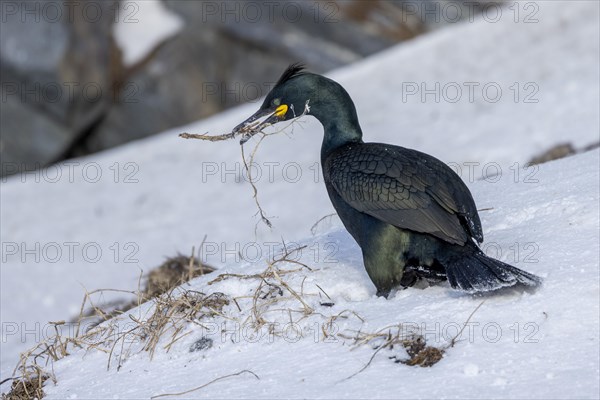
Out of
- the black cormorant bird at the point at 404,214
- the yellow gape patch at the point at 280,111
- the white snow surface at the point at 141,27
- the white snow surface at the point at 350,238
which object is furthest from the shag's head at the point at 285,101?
the white snow surface at the point at 141,27

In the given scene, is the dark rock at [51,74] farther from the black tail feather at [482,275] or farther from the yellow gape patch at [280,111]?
the black tail feather at [482,275]

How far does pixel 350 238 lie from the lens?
5.14 m

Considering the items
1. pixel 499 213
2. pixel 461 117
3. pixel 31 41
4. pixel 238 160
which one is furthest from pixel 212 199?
pixel 499 213

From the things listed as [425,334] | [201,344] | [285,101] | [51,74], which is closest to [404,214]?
[425,334]

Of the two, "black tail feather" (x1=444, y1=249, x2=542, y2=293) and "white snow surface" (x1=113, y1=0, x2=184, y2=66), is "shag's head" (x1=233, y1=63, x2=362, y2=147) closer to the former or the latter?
Result: "black tail feather" (x1=444, y1=249, x2=542, y2=293)

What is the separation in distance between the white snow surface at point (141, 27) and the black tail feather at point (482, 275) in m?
8.79

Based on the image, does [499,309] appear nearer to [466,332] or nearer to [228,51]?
[466,332]

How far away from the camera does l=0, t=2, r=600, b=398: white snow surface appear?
11.5 ft

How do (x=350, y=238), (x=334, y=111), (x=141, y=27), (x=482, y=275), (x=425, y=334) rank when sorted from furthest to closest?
(x=141, y=27) < (x=350, y=238) < (x=334, y=111) < (x=482, y=275) < (x=425, y=334)

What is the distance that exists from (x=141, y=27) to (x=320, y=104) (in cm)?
806

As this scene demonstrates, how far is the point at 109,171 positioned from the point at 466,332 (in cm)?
785

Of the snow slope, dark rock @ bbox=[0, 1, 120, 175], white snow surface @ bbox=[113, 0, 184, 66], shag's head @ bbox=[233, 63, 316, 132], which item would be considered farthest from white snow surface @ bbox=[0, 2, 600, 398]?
white snow surface @ bbox=[113, 0, 184, 66]

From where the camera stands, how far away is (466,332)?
3646mm

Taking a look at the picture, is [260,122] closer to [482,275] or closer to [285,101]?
[285,101]
